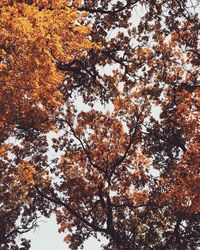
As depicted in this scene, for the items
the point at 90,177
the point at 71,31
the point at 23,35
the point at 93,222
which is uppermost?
the point at 90,177

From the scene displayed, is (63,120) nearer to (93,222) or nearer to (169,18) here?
(93,222)

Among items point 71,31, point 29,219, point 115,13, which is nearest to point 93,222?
point 29,219

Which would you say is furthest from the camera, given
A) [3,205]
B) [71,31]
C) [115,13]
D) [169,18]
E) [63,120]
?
[3,205]

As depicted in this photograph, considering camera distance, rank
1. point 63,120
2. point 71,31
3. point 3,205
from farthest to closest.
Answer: point 3,205 < point 63,120 < point 71,31

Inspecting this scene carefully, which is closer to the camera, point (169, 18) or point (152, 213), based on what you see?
point (169, 18)

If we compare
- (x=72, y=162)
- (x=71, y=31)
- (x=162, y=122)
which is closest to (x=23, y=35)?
(x=71, y=31)

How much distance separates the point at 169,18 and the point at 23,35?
6346mm

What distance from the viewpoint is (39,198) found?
1900 centimetres

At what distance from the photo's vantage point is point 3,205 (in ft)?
70.7

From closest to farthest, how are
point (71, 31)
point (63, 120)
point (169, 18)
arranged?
point (71, 31), point (169, 18), point (63, 120)

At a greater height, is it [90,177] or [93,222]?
[90,177]

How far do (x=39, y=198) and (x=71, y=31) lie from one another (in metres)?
11.8

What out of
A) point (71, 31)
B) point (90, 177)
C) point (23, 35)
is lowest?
point (23, 35)

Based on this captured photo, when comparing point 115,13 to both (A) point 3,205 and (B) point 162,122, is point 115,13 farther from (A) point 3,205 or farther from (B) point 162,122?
(A) point 3,205
